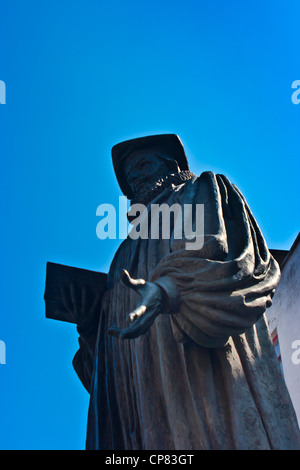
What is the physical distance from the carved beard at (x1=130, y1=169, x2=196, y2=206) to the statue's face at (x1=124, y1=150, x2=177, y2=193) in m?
0.05

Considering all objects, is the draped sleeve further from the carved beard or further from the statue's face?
the statue's face

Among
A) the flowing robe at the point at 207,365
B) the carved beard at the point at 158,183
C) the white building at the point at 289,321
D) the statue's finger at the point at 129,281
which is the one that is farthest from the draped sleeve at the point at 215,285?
the white building at the point at 289,321

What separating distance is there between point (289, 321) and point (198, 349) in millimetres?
6482

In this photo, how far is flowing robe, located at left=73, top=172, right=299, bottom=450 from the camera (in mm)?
4004

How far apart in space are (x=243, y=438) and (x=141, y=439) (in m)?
0.89

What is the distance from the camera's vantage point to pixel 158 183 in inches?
242

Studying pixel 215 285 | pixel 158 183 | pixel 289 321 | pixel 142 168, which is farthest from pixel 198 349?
pixel 289 321

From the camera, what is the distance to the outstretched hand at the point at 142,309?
12.3ft

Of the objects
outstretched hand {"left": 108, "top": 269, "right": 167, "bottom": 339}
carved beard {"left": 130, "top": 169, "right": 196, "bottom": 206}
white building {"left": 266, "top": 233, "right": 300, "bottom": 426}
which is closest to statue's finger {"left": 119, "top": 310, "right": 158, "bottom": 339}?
outstretched hand {"left": 108, "top": 269, "right": 167, "bottom": 339}

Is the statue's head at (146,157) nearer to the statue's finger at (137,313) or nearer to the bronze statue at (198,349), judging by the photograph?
the bronze statue at (198,349)

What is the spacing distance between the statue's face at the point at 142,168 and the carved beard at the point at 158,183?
0.15 ft

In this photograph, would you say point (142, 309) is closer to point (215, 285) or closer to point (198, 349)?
point (215, 285)

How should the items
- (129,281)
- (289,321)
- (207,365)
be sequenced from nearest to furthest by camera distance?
1. (129,281)
2. (207,365)
3. (289,321)
